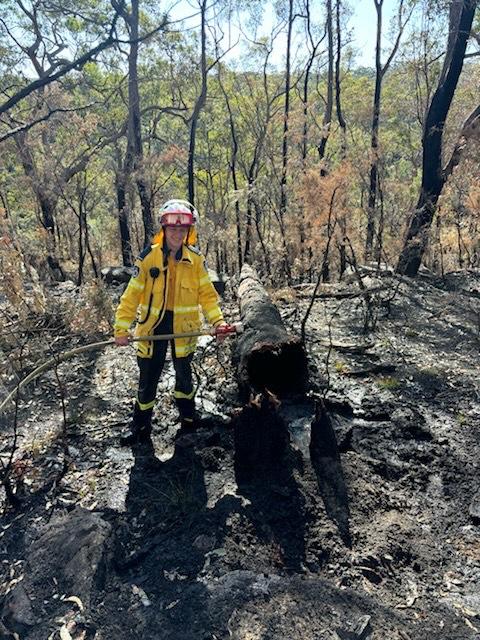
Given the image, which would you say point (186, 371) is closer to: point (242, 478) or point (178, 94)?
point (242, 478)

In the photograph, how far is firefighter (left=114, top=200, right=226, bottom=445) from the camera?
144 inches

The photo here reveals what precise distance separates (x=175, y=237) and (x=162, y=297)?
0.51m

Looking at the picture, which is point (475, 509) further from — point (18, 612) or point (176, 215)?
point (176, 215)

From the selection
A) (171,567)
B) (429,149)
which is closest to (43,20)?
(429,149)

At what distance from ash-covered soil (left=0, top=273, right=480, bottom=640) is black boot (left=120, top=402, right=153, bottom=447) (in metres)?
0.10

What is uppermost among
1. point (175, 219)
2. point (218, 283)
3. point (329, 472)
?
point (175, 219)

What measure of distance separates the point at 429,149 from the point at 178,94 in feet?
46.7

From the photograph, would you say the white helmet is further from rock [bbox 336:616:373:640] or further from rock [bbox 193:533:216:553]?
rock [bbox 336:616:373:640]

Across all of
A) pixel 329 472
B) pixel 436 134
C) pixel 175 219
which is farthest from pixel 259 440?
pixel 436 134

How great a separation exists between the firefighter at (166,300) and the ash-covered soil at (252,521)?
540mm

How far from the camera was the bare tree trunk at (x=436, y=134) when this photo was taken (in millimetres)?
9250

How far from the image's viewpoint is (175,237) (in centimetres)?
364

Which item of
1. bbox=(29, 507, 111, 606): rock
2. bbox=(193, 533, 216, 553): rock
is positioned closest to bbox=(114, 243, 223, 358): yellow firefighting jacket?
bbox=(29, 507, 111, 606): rock

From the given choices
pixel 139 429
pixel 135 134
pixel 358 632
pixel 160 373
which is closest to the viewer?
pixel 358 632
